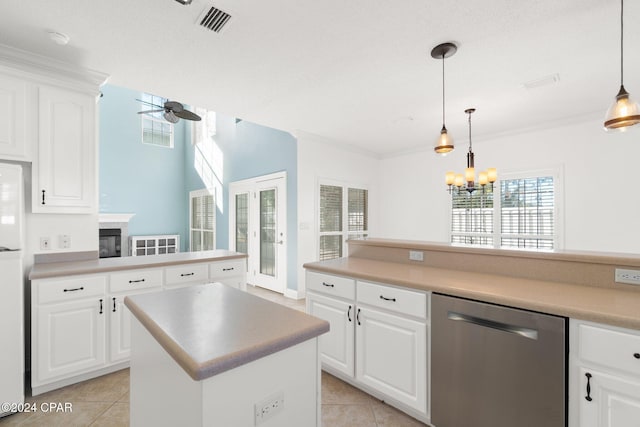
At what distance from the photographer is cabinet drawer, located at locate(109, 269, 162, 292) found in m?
2.38

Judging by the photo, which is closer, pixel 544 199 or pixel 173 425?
pixel 173 425

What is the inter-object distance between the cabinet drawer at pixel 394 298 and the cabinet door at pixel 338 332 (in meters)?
0.17

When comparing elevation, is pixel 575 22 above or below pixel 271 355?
above

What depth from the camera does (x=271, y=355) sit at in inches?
37.6

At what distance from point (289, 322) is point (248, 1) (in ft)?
6.29

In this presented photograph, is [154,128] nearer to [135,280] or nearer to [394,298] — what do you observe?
[135,280]

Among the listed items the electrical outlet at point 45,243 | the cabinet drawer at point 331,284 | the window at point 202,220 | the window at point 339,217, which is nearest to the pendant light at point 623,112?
the cabinet drawer at point 331,284

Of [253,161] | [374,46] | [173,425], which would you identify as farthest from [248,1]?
[253,161]

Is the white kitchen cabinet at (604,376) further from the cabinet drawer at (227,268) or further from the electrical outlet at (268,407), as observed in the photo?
the cabinet drawer at (227,268)

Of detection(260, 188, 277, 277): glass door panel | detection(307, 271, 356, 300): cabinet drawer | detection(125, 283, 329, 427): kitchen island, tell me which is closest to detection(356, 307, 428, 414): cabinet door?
detection(307, 271, 356, 300): cabinet drawer

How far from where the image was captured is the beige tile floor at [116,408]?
6.18 ft

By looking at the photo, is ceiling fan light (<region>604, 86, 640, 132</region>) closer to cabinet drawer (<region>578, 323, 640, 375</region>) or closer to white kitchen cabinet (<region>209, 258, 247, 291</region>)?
cabinet drawer (<region>578, 323, 640, 375</region>)

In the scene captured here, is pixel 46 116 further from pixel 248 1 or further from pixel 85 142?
pixel 248 1

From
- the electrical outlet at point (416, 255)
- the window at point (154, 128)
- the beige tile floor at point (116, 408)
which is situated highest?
the window at point (154, 128)
